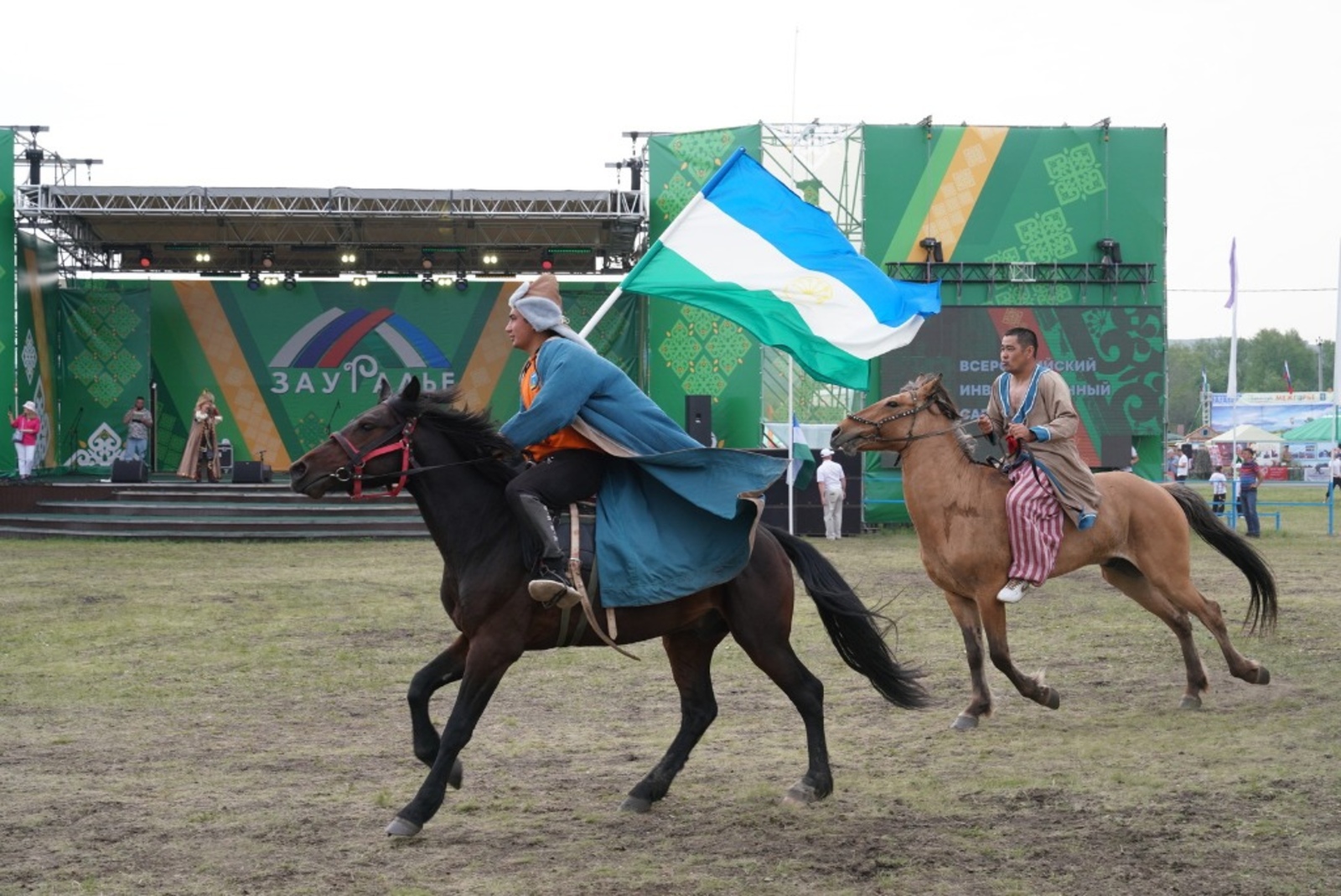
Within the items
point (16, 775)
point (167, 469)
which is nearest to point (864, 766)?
point (16, 775)

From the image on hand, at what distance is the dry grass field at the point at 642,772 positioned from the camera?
5.22 m

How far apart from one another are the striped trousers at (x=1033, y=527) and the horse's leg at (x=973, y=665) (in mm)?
373

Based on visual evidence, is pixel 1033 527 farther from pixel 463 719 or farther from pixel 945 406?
pixel 463 719

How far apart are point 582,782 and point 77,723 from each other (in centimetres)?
340

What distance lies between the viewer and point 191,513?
24141mm

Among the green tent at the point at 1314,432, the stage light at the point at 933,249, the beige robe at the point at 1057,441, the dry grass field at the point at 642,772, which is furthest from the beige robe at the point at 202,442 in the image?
the green tent at the point at 1314,432

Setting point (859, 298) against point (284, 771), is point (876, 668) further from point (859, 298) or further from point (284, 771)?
point (859, 298)

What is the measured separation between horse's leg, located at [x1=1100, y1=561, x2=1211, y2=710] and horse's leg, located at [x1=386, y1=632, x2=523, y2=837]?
4.60 metres

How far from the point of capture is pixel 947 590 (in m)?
8.65

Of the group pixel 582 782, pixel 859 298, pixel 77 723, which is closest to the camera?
pixel 582 782

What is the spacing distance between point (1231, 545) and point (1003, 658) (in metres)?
2.37

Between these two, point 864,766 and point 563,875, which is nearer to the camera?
point 563,875

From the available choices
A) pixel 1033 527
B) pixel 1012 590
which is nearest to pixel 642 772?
pixel 1012 590

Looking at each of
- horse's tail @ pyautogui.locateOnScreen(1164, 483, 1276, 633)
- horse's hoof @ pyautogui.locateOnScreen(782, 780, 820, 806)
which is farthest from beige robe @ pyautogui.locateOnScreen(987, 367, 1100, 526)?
horse's hoof @ pyautogui.locateOnScreen(782, 780, 820, 806)
